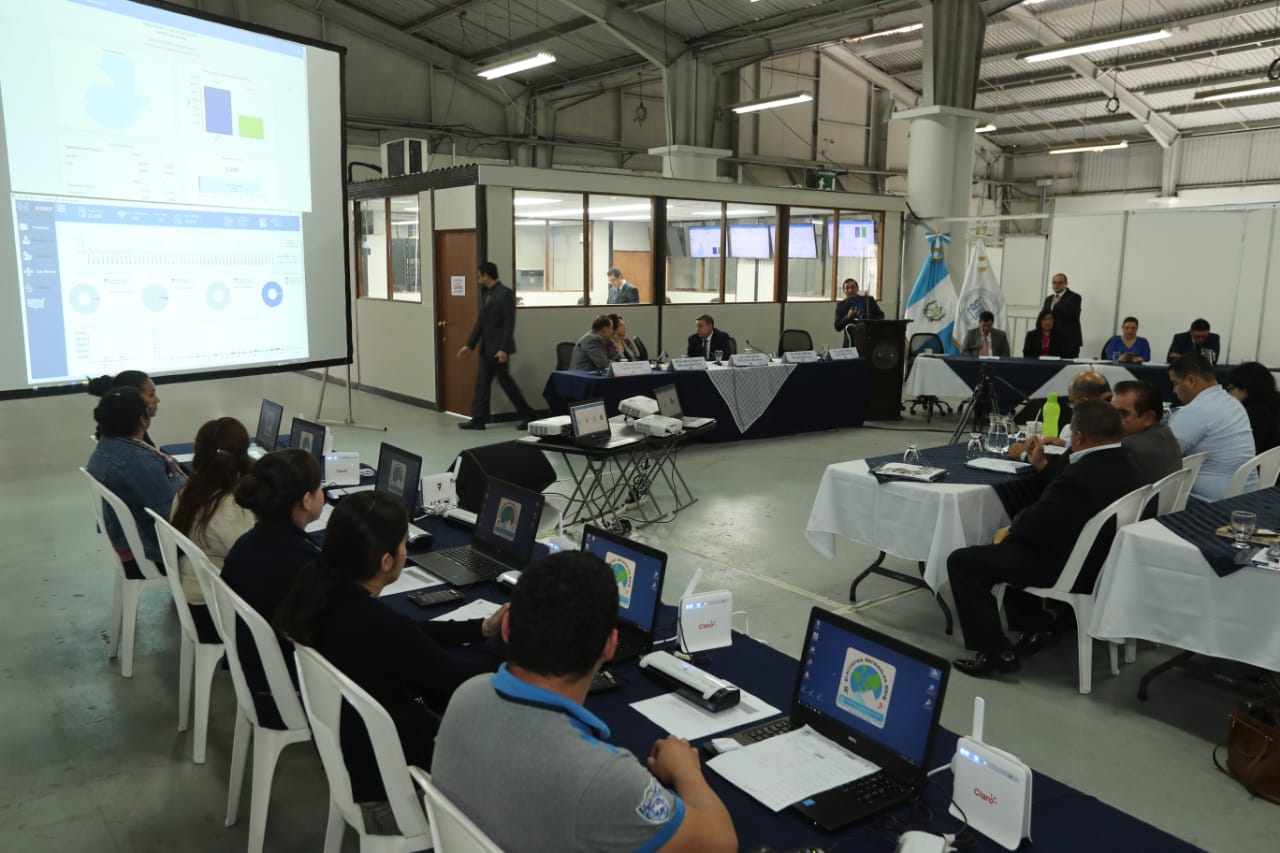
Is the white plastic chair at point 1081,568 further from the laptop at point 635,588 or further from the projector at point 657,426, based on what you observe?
the projector at point 657,426

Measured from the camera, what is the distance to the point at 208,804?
8.98 ft

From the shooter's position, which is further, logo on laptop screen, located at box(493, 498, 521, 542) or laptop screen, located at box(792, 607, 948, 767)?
logo on laptop screen, located at box(493, 498, 521, 542)

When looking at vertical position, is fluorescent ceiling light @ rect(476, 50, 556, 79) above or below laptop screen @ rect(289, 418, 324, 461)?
above

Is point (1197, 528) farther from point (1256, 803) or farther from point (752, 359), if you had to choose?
point (752, 359)

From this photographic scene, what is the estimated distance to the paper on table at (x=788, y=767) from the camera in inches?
66.4

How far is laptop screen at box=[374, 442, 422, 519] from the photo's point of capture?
356 cm

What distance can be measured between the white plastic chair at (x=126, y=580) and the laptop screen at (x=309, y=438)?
2.74 feet

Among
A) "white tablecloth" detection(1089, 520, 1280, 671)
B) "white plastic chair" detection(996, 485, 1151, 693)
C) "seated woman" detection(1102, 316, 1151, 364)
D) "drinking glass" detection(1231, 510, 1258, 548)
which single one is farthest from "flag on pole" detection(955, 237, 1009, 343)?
"drinking glass" detection(1231, 510, 1258, 548)

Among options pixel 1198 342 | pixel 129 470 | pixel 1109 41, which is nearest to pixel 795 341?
pixel 1198 342

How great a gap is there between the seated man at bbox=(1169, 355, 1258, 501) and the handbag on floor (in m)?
1.76

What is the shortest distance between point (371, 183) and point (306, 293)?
640 cm

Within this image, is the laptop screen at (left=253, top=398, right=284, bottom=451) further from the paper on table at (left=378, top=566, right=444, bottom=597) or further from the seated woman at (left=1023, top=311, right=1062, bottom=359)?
the seated woman at (left=1023, top=311, right=1062, bottom=359)

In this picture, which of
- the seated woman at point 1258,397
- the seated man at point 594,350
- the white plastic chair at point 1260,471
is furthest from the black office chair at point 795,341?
the white plastic chair at point 1260,471

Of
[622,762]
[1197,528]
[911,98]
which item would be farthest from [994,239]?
[622,762]
